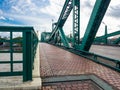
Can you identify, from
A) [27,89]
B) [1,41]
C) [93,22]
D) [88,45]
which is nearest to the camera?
[27,89]

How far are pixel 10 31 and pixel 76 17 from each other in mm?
11579

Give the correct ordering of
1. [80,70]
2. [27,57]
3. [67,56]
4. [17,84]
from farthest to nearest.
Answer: [67,56]
[80,70]
[27,57]
[17,84]

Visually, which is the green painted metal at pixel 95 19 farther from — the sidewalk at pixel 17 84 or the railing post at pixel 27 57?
the sidewalk at pixel 17 84

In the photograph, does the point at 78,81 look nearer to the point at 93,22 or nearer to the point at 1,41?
the point at 1,41

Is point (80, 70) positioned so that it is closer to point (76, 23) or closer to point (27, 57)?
point (27, 57)

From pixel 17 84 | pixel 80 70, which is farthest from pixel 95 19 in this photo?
pixel 17 84

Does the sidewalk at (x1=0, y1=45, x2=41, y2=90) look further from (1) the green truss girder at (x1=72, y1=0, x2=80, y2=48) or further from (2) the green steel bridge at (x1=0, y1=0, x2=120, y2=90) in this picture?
(1) the green truss girder at (x1=72, y1=0, x2=80, y2=48)

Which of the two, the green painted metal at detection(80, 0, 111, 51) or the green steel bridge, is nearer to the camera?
the green steel bridge

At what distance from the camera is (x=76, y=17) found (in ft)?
51.9

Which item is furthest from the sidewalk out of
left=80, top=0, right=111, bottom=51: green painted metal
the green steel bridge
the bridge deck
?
left=80, top=0, right=111, bottom=51: green painted metal

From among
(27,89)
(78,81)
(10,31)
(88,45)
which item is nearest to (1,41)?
(10,31)

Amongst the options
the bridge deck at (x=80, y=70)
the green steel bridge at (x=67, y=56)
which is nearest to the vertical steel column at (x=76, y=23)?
the green steel bridge at (x=67, y=56)

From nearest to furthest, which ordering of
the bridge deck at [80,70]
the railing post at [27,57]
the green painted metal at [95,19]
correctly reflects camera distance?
the railing post at [27,57] → the bridge deck at [80,70] → the green painted metal at [95,19]

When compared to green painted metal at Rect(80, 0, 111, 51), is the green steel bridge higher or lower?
lower
